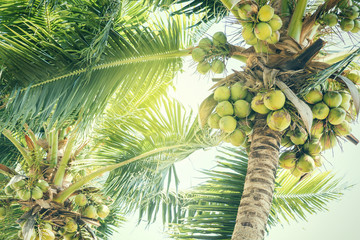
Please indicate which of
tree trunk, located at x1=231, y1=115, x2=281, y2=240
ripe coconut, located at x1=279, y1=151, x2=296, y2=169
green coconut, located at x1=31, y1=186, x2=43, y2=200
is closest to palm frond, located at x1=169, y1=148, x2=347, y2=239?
ripe coconut, located at x1=279, y1=151, x2=296, y2=169

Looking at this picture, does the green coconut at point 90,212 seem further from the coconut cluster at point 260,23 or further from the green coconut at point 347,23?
the green coconut at point 347,23

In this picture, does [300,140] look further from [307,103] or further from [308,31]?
[308,31]

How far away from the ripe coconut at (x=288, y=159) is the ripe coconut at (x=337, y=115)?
0.34m

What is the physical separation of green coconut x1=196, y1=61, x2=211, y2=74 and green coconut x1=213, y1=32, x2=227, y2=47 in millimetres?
129

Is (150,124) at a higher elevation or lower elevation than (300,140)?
higher

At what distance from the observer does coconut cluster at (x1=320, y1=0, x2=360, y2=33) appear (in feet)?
7.55

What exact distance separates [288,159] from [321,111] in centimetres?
39

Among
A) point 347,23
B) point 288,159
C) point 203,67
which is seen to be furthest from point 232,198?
point 347,23

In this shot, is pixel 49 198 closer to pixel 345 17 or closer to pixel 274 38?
pixel 274 38

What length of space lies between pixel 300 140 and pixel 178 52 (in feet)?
3.69

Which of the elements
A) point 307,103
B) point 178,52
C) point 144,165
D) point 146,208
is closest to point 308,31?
point 307,103

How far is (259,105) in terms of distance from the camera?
2053 mm

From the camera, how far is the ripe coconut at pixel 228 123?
2064mm

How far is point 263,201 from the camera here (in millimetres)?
→ 1979
